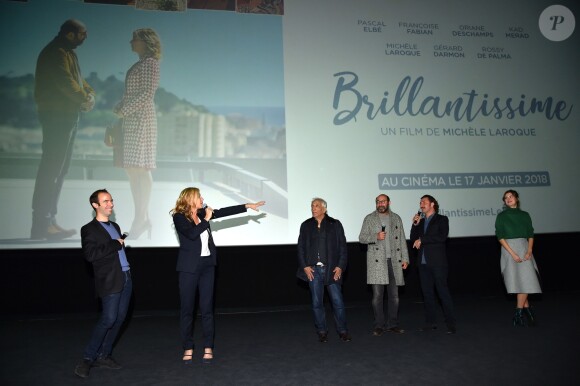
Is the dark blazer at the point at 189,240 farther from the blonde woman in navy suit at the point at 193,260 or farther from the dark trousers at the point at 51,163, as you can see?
the dark trousers at the point at 51,163

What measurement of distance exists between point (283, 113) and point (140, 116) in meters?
1.69

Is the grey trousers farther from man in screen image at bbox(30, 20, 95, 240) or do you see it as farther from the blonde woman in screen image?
man in screen image at bbox(30, 20, 95, 240)

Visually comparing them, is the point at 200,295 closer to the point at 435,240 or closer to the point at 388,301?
the point at 388,301

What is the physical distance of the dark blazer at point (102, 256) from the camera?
11.1 ft

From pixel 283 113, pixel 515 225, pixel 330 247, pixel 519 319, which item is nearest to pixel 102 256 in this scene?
pixel 330 247

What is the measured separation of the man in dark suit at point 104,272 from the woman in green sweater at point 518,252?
351 centimetres

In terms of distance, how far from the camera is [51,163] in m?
5.54

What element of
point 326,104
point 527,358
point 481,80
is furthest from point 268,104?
point 527,358

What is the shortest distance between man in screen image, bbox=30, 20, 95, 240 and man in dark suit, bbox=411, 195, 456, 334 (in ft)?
12.4

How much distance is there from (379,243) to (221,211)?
160 cm

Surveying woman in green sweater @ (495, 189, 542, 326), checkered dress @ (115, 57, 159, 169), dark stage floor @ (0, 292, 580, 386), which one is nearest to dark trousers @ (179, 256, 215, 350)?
dark stage floor @ (0, 292, 580, 386)

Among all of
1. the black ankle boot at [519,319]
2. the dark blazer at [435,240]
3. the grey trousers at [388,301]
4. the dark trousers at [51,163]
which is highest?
the dark trousers at [51,163]

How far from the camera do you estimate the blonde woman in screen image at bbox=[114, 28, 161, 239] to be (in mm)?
5664

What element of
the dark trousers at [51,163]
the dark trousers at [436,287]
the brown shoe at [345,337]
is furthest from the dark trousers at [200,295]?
the dark trousers at [51,163]
